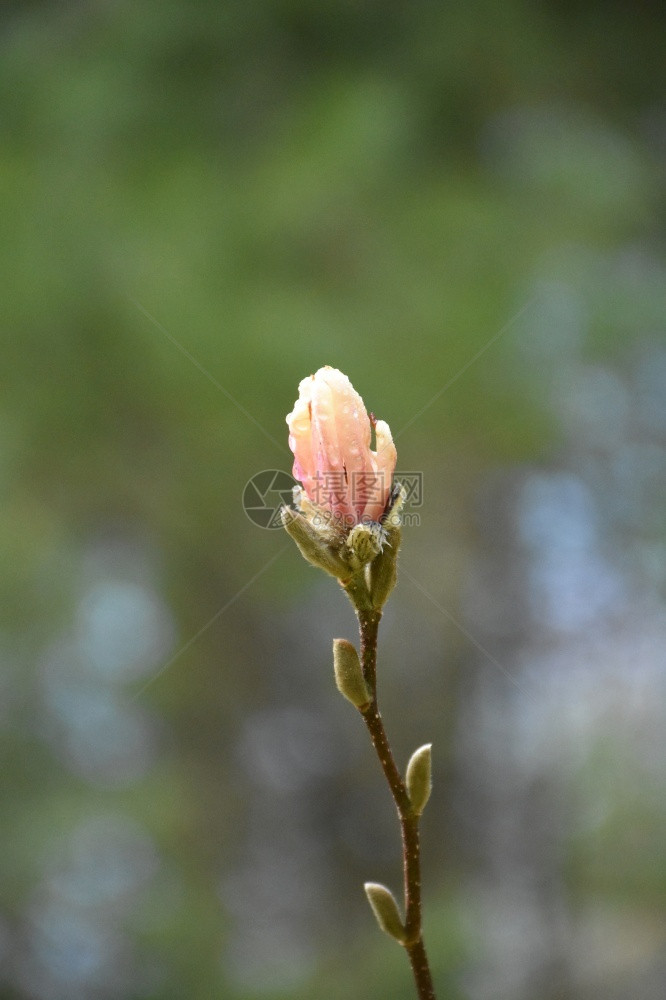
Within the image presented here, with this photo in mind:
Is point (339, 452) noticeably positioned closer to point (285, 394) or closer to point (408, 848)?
point (408, 848)

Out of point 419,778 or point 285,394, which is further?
point 285,394

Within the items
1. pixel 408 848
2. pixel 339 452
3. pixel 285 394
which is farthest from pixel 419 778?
pixel 285 394

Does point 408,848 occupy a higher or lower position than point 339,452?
lower

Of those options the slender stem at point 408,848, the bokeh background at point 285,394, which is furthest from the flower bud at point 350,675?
the bokeh background at point 285,394

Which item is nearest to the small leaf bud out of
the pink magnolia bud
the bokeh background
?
the pink magnolia bud

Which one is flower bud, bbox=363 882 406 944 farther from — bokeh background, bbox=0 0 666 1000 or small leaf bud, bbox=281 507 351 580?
bokeh background, bbox=0 0 666 1000

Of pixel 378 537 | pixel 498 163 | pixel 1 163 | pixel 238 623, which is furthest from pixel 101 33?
pixel 378 537
